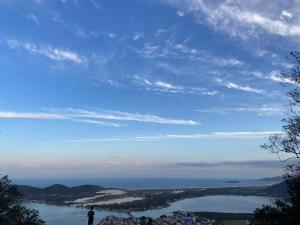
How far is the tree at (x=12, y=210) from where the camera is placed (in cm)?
3090

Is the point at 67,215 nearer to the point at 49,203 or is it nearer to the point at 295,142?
the point at 49,203

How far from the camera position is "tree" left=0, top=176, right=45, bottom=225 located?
101 feet

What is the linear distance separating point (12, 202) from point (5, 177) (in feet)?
7.66

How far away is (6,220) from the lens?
98.8ft

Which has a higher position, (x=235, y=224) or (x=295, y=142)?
(x=295, y=142)

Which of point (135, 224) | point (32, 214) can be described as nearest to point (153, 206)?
point (135, 224)

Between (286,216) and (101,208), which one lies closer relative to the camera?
(286,216)

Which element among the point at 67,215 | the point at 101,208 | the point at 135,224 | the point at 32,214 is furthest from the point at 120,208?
the point at 32,214

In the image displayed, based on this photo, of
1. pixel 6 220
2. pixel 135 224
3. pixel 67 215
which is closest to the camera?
pixel 6 220

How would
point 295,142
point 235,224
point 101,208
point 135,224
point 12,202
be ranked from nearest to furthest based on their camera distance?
point 295,142
point 12,202
point 135,224
point 235,224
point 101,208

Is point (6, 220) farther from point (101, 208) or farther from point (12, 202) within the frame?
point (101, 208)

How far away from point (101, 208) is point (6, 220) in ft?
502

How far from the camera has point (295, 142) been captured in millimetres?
22359

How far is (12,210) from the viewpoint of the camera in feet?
105
